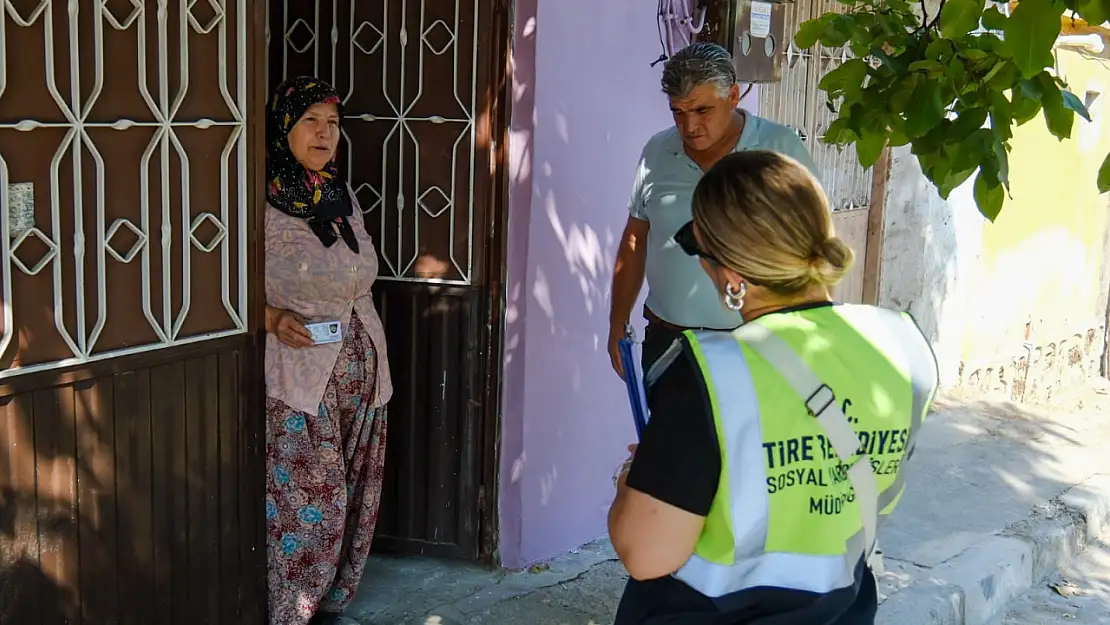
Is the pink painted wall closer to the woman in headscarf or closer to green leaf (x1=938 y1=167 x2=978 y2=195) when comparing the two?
the woman in headscarf

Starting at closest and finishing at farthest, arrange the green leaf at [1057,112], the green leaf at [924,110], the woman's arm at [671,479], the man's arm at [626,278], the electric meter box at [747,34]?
1. the woman's arm at [671,479]
2. the green leaf at [1057,112]
3. the green leaf at [924,110]
4. the man's arm at [626,278]
5. the electric meter box at [747,34]

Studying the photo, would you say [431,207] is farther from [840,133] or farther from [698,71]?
[840,133]

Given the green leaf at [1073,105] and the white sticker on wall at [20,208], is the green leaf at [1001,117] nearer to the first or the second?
the green leaf at [1073,105]

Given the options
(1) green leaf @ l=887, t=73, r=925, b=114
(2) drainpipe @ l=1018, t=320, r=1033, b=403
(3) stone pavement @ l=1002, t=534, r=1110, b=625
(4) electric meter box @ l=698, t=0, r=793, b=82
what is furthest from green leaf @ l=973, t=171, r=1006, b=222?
(2) drainpipe @ l=1018, t=320, r=1033, b=403

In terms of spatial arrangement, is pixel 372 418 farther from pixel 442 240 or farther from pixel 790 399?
pixel 790 399

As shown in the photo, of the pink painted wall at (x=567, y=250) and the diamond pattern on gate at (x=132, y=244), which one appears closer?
the diamond pattern on gate at (x=132, y=244)

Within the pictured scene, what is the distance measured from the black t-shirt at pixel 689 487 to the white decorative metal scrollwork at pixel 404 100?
86.9 inches

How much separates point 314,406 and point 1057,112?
7.00 ft

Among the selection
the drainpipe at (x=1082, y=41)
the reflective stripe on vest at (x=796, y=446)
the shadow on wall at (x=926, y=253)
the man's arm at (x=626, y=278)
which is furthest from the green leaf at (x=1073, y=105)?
the drainpipe at (x=1082, y=41)

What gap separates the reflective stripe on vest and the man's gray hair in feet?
5.33

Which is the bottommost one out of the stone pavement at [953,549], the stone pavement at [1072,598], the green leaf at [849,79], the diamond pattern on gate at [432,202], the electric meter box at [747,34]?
the stone pavement at [1072,598]

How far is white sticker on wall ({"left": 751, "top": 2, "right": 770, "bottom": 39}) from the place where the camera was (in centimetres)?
482

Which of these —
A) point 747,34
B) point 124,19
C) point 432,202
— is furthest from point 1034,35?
point 747,34

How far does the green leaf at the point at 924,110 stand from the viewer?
7.66 ft
